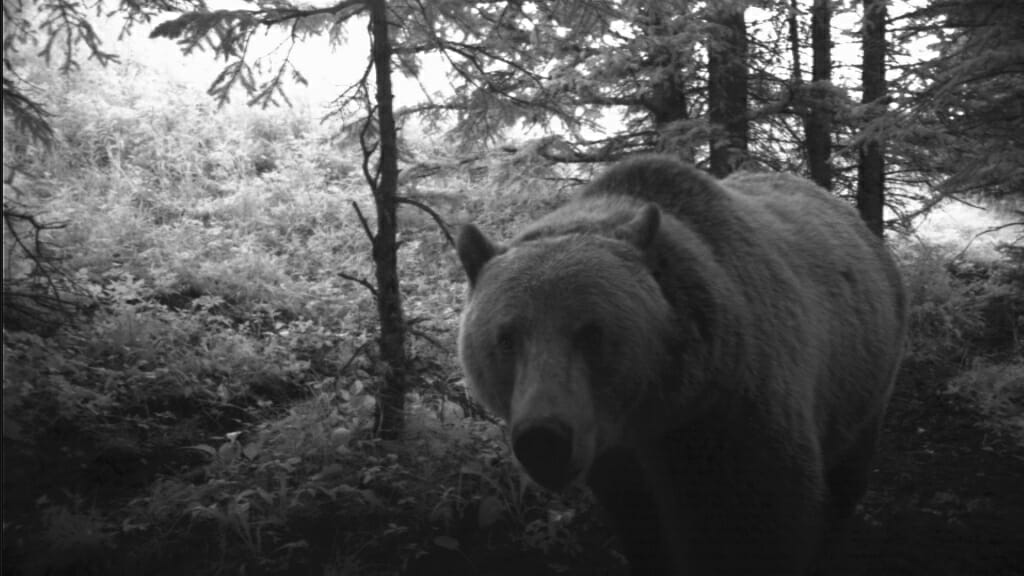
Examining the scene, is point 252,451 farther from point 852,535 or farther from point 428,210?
point 852,535

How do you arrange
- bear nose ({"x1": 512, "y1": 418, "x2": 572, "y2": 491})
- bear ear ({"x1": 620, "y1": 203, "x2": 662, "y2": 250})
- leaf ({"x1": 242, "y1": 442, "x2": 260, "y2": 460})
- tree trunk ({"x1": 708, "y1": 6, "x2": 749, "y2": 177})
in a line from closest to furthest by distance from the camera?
1. bear nose ({"x1": 512, "y1": 418, "x2": 572, "y2": 491})
2. bear ear ({"x1": 620, "y1": 203, "x2": 662, "y2": 250})
3. leaf ({"x1": 242, "y1": 442, "x2": 260, "y2": 460})
4. tree trunk ({"x1": 708, "y1": 6, "x2": 749, "y2": 177})

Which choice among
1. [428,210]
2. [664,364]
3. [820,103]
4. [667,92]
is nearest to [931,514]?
[664,364]

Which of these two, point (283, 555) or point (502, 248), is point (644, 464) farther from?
point (283, 555)

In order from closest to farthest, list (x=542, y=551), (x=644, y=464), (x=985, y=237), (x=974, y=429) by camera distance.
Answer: (x=644, y=464), (x=542, y=551), (x=974, y=429), (x=985, y=237)

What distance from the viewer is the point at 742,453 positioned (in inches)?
125

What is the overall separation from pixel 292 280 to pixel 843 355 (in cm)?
663

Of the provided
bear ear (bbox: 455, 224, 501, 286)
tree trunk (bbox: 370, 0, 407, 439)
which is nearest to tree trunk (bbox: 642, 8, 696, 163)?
tree trunk (bbox: 370, 0, 407, 439)

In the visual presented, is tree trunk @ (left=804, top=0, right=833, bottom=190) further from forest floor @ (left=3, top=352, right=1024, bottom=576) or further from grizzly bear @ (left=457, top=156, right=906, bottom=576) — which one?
grizzly bear @ (left=457, top=156, right=906, bottom=576)

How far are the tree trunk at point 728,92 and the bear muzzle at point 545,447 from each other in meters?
5.85

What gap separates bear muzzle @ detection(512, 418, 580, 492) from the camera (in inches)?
106

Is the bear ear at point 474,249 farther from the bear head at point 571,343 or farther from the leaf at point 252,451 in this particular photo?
the leaf at point 252,451

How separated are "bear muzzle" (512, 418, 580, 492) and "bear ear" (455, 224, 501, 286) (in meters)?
1.00

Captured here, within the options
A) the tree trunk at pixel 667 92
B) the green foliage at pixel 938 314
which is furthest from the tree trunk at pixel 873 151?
the tree trunk at pixel 667 92

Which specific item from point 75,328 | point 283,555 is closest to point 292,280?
point 75,328
